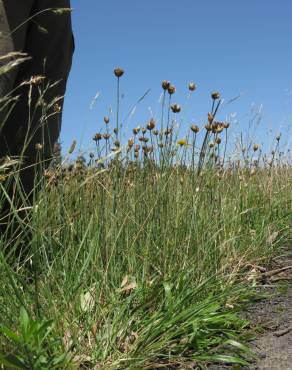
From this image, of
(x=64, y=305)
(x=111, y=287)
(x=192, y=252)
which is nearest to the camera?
(x=64, y=305)

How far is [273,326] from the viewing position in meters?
2.22

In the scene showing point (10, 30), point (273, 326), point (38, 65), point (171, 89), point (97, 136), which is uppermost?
point (10, 30)

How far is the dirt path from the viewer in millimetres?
1912

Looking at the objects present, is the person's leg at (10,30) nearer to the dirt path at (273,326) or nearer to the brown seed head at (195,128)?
the brown seed head at (195,128)

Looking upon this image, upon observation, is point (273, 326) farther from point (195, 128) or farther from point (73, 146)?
point (73, 146)

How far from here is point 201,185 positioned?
272cm

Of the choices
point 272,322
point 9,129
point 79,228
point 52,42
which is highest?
point 52,42

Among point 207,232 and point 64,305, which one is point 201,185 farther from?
point 64,305

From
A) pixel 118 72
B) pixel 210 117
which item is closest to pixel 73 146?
pixel 118 72

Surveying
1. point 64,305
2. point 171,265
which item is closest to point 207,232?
point 171,265

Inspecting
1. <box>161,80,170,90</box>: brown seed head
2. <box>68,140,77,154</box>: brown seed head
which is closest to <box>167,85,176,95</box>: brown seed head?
<box>161,80,170,90</box>: brown seed head

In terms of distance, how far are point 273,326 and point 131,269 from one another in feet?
2.00

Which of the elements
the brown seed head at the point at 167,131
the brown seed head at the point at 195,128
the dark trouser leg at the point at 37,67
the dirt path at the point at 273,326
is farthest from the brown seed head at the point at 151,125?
the dirt path at the point at 273,326

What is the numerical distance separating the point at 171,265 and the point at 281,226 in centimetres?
151
